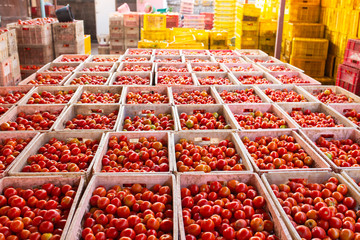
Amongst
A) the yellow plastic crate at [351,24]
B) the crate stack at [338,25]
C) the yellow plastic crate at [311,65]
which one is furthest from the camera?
the yellow plastic crate at [311,65]

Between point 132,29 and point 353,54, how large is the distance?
25.0ft

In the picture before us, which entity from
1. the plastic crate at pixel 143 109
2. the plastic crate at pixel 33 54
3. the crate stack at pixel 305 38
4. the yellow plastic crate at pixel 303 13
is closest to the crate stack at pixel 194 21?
the crate stack at pixel 305 38

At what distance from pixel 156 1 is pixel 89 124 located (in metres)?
13.3

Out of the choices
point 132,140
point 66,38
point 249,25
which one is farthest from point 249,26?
point 132,140

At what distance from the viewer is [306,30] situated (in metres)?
8.23

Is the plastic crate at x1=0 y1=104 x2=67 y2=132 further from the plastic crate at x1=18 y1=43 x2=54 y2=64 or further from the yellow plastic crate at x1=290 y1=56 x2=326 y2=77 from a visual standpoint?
the yellow plastic crate at x1=290 y1=56 x2=326 y2=77

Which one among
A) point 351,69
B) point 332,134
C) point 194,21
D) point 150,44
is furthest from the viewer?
point 194,21

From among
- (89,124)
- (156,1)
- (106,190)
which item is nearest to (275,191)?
(106,190)

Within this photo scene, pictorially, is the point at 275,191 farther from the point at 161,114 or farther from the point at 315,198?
the point at 161,114

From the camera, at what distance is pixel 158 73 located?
5707 millimetres

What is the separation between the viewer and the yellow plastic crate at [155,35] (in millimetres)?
10086

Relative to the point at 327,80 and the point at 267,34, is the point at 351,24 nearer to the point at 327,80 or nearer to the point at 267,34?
the point at 327,80

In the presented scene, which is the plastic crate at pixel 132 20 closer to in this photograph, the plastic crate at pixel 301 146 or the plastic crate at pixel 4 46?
the plastic crate at pixel 4 46

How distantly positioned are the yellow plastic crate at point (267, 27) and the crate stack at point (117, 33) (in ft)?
15.4
